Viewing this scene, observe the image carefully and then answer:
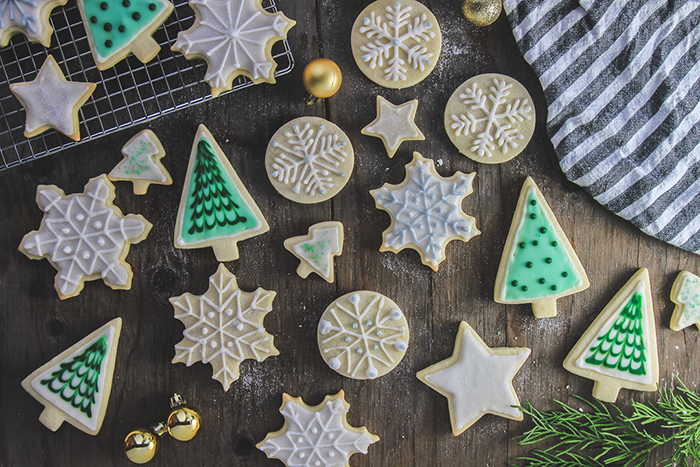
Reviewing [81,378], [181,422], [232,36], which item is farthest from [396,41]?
[81,378]

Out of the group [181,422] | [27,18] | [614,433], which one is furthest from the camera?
[614,433]

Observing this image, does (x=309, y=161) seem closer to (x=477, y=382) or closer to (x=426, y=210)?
(x=426, y=210)

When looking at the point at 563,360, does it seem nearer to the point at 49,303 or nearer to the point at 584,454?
the point at 584,454

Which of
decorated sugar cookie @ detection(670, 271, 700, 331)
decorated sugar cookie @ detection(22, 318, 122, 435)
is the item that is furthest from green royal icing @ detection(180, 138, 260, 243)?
decorated sugar cookie @ detection(670, 271, 700, 331)

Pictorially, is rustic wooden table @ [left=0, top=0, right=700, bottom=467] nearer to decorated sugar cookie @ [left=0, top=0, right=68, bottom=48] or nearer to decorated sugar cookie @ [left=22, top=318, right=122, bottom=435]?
decorated sugar cookie @ [left=22, top=318, right=122, bottom=435]

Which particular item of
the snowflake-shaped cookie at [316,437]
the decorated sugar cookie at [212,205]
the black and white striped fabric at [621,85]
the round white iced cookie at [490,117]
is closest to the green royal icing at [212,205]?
the decorated sugar cookie at [212,205]

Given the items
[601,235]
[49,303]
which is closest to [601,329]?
[601,235]
